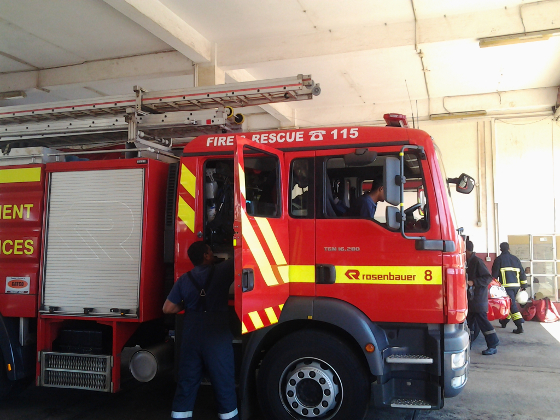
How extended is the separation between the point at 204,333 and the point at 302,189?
150cm

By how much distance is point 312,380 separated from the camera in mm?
3982

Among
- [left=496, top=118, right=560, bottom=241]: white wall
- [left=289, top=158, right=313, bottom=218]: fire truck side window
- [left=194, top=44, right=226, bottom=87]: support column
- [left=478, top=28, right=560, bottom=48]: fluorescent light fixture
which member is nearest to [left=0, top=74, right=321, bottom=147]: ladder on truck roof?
[left=289, top=158, right=313, bottom=218]: fire truck side window

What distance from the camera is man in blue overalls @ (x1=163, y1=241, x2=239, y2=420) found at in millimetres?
3850

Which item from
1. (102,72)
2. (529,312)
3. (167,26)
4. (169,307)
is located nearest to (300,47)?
(167,26)

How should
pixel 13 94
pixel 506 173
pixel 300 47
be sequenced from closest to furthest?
1. pixel 300 47
2. pixel 13 94
3. pixel 506 173

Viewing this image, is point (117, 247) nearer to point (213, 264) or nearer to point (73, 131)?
point (213, 264)

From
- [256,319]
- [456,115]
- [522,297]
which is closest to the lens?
[256,319]

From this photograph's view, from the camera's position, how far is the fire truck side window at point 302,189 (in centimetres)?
421

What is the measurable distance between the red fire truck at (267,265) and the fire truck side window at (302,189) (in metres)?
0.01

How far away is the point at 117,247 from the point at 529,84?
11230 millimetres

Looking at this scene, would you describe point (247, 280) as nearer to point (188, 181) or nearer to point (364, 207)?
point (364, 207)

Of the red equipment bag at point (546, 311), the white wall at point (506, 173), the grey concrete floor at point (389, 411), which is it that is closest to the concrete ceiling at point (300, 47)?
the white wall at point (506, 173)

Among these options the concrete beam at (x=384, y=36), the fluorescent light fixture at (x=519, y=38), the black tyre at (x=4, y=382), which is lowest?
the black tyre at (x=4, y=382)

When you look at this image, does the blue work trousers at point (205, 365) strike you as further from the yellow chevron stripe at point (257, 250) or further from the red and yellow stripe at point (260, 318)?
the yellow chevron stripe at point (257, 250)
